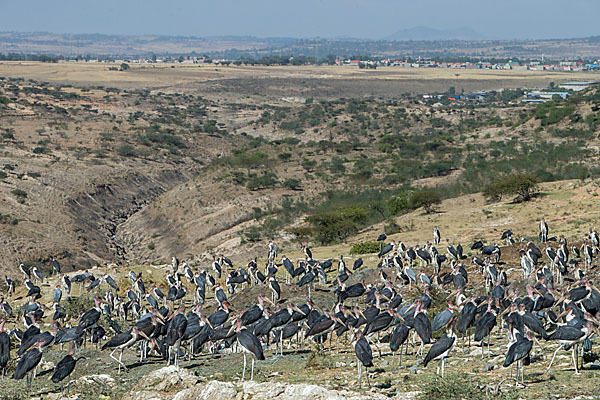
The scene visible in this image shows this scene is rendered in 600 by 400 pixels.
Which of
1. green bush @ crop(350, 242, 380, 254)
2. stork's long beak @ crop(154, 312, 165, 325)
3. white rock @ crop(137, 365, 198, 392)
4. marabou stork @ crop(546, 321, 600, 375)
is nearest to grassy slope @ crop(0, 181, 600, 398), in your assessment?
marabou stork @ crop(546, 321, 600, 375)

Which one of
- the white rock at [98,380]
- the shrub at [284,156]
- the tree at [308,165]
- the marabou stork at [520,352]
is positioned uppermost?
the marabou stork at [520,352]

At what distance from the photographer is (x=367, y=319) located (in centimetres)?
1623

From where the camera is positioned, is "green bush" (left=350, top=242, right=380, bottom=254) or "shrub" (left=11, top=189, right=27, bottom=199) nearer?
"green bush" (left=350, top=242, right=380, bottom=254)

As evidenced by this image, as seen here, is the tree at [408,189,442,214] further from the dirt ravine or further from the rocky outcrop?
the rocky outcrop

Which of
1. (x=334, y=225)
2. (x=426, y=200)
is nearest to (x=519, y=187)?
(x=426, y=200)

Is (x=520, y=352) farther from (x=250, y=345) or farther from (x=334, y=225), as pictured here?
(x=334, y=225)

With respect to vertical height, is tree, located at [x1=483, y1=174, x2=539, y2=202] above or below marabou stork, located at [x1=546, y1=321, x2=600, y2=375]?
below

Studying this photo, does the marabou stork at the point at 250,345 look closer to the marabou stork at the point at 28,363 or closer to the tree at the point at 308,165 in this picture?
the marabou stork at the point at 28,363

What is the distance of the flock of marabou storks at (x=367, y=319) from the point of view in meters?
14.4

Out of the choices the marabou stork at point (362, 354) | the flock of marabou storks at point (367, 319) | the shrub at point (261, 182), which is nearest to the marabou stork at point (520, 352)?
the flock of marabou storks at point (367, 319)

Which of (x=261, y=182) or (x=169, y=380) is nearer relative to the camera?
(x=169, y=380)

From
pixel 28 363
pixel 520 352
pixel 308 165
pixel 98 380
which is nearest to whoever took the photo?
pixel 520 352

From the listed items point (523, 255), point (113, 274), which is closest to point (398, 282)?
point (523, 255)

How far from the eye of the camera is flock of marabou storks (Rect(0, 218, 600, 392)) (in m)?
14.4
